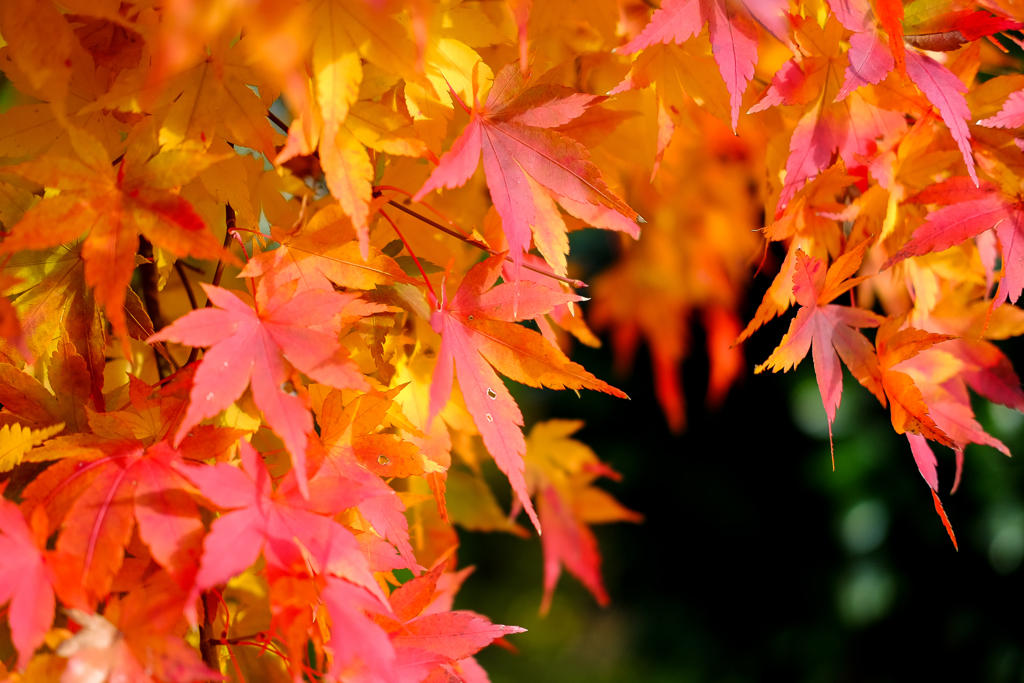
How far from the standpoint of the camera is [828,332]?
66 centimetres

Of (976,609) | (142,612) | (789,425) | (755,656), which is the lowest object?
(755,656)

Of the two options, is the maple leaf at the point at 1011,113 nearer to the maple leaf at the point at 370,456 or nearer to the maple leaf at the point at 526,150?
the maple leaf at the point at 526,150

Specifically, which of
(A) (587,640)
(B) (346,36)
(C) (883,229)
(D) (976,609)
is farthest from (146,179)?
(A) (587,640)

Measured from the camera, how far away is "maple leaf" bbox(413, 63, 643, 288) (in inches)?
21.4

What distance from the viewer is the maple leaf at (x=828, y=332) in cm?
62

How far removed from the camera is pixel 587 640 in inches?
104

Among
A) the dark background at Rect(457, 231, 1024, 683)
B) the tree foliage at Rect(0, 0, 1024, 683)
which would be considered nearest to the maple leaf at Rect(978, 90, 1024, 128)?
the tree foliage at Rect(0, 0, 1024, 683)

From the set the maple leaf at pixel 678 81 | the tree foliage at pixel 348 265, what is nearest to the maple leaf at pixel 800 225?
the tree foliage at pixel 348 265

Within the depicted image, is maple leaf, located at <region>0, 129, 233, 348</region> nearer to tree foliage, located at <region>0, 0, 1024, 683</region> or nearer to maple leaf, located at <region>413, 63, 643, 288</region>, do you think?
tree foliage, located at <region>0, 0, 1024, 683</region>

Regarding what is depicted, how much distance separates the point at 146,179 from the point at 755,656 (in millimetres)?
2274

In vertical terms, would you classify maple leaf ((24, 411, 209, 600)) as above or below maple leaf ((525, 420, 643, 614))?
above

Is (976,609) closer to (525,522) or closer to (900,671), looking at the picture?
(900,671)

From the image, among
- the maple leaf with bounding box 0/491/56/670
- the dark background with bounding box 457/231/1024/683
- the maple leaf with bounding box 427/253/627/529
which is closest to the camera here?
the maple leaf with bounding box 0/491/56/670

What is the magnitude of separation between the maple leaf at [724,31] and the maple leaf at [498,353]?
0.69 ft
